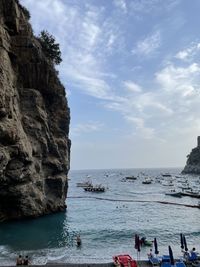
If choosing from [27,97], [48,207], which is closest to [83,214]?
[48,207]

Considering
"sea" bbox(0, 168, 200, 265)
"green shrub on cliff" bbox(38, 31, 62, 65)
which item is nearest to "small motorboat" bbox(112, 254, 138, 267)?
"sea" bbox(0, 168, 200, 265)

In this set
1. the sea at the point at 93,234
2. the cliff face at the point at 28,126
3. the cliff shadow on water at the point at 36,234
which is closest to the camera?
the sea at the point at 93,234

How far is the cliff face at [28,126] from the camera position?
50.0 meters

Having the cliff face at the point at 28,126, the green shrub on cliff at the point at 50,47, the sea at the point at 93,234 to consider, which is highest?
the green shrub on cliff at the point at 50,47

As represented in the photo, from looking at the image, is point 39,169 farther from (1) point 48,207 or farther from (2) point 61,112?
(2) point 61,112

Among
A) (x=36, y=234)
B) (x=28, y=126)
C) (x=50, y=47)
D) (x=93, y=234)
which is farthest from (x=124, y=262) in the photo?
(x=50, y=47)

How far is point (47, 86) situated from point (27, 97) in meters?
6.82

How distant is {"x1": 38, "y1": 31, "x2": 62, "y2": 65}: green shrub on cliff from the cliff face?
7960mm

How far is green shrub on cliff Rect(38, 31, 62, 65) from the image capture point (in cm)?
7456

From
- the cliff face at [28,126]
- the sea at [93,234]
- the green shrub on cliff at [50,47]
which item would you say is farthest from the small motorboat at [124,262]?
the green shrub on cliff at [50,47]

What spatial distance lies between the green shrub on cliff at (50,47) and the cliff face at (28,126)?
7960mm

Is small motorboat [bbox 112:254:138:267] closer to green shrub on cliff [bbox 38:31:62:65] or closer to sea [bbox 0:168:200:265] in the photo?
sea [bbox 0:168:200:265]

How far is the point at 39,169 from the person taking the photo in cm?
6094

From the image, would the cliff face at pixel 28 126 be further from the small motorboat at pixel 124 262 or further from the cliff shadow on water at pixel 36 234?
the small motorboat at pixel 124 262
